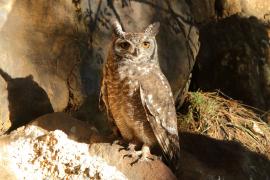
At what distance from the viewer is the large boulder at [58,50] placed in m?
3.99

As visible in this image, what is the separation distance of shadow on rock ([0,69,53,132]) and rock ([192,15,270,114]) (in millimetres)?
2609

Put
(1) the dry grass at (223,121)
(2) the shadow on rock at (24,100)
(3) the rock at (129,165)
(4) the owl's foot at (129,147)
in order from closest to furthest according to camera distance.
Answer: (3) the rock at (129,165)
(4) the owl's foot at (129,147)
(2) the shadow on rock at (24,100)
(1) the dry grass at (223,121)

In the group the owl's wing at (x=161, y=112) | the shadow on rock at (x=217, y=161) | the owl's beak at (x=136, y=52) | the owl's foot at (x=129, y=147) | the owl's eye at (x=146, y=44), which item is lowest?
the shadow on rock at (x=217, y=161)

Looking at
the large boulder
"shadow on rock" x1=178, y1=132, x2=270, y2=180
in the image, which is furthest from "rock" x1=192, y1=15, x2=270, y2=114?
"shadow on rock" x1=178, y1=132, x2=270, y2=180

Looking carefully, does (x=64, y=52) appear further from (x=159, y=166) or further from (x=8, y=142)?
(x=159, y=166)

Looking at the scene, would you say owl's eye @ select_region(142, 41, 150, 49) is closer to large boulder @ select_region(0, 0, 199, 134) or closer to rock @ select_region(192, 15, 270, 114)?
large boulder @ select_region(0, 0, 199, 134)

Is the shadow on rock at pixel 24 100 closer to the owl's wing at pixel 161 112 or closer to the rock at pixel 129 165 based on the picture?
the rock at pixel 129 165

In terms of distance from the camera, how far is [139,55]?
3623 millimetres

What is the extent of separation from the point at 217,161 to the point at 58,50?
60.6 inches

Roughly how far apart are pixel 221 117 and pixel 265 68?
0.84 metres

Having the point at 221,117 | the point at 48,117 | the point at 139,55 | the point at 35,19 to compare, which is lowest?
the point at 221,117

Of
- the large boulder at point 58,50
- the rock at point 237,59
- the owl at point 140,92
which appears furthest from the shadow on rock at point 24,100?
the rock at point 237,59

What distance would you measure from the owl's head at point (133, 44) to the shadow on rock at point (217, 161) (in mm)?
871

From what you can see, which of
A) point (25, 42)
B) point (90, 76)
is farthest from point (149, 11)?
point (25, 42)
